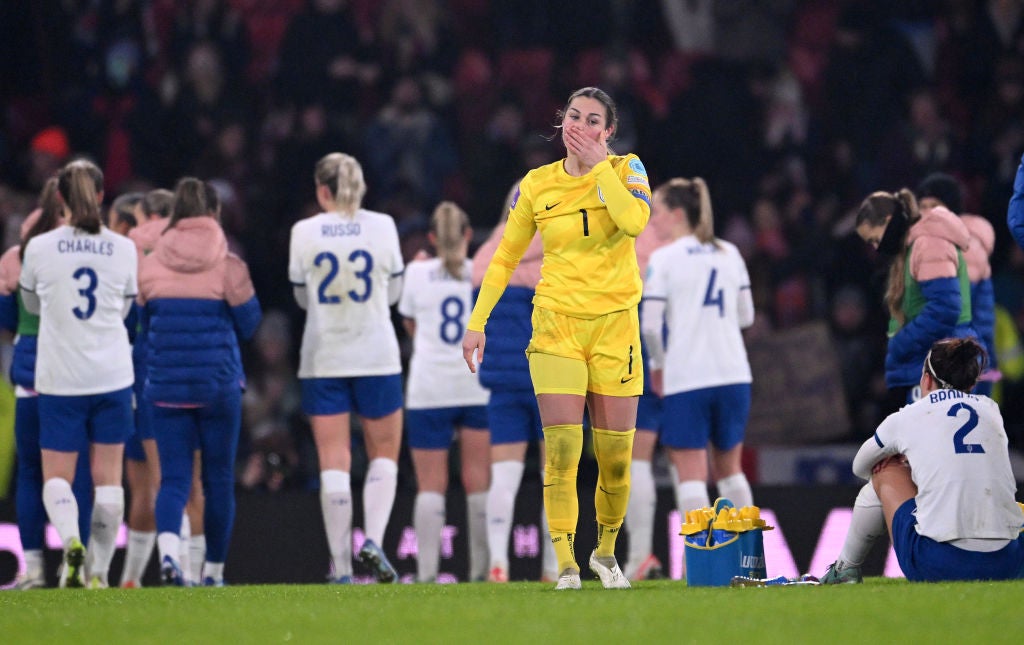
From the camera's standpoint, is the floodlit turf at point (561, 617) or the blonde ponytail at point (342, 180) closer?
the floodlit turf at point (561, 617)

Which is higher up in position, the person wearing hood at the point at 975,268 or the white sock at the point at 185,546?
the person wearing hood at the point at 975,268

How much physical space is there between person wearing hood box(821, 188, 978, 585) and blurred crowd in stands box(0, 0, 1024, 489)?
16.1 feet

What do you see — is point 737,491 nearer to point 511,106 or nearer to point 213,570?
point 213,570

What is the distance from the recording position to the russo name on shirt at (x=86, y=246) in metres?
8.52

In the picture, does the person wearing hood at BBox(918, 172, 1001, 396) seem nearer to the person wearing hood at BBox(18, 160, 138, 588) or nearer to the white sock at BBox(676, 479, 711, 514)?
the white sock at BBox(676, 479, 711, 514)

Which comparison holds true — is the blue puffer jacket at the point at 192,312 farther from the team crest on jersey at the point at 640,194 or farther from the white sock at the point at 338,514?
the team crest on jersey at the point at 640,194

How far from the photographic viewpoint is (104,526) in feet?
29.4

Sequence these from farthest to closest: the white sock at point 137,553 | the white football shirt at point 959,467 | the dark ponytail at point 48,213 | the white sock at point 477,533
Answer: the white sock at point 477,533 → the white sock at point 137,553 → the dark ponytail at point 48,213 → the white football shirt at point 959,467

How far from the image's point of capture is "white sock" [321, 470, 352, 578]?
9117 mm

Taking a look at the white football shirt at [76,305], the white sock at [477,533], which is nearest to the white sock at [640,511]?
the white sock at [477,533]

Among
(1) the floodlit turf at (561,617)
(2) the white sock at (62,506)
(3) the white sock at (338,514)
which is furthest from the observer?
(3) the white sock at (338,514)

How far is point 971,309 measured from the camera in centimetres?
864

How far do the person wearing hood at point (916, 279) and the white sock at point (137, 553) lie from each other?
4490 millimetres

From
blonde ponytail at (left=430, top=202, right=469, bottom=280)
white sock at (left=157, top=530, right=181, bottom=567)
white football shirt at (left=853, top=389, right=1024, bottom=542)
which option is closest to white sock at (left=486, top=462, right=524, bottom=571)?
blonde ponytail at (left=430, top=202, right=469, bottom=280)
